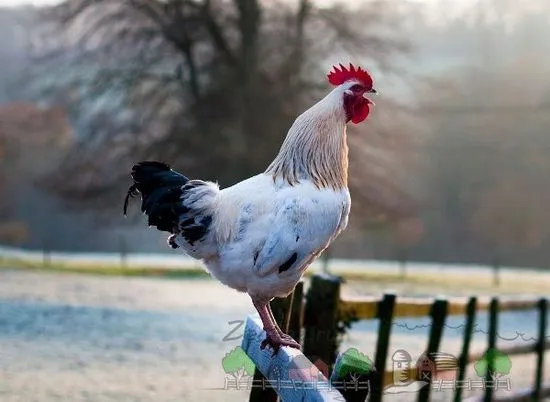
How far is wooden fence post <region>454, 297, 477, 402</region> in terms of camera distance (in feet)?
12.2

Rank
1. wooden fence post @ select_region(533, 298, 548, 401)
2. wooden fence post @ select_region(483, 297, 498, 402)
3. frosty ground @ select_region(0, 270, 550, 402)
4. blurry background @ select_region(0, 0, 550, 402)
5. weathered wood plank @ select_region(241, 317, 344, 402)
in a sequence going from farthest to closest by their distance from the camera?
1. blurry background @ select_region(0, 0, 550, 402)
2. frosty ground @ select_region(0, 270, 550, 402)
3. wooden fence post @ select_region(533, 298, 548, 401)
4. wooden fence post @ select_region(483, 297, 498, 402)
5. weathered wood plank @ select_region(241, 317, 344, 402)

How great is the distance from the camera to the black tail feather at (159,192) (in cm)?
245

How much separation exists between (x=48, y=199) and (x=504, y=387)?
51.1 feet

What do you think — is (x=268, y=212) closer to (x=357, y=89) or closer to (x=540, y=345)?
(x=357, y=89)

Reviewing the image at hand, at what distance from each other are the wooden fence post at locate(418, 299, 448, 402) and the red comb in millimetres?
1228

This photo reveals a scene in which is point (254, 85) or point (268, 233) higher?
point (254, 85)

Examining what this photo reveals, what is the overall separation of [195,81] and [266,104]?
1507 millimetres

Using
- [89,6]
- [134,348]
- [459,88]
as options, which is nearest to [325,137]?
[134,348]

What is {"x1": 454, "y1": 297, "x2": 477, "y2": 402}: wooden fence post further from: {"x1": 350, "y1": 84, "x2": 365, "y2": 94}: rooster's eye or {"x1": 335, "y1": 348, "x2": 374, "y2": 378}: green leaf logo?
{"x1": 335, "y1": 348, "x2": 374, "y2": 378}: green leaf logo

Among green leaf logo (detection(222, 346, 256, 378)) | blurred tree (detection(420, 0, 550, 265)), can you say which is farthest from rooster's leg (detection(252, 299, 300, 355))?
blurred tree (detection(420, 0, 550, 265))

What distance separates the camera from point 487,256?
18.7 metres

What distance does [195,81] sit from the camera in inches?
567

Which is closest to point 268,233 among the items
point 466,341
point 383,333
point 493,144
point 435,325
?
point 383,333

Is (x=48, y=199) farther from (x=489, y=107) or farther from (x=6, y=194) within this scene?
(x=489, y=107)
